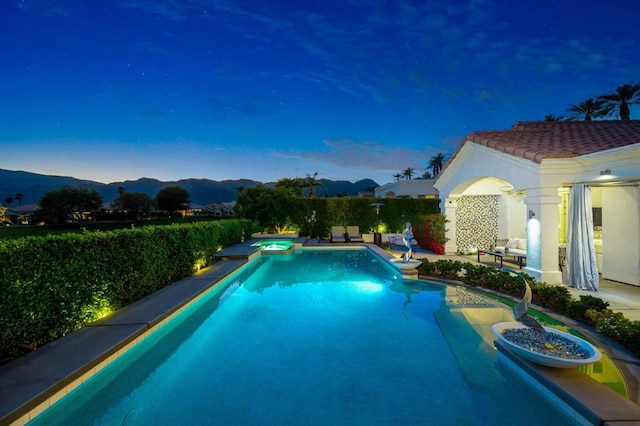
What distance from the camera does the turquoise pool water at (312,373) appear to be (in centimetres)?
345

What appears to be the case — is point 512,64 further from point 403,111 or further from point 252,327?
point 252,327

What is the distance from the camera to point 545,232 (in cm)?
871

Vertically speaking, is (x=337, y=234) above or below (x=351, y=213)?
below

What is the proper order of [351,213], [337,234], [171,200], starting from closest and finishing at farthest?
[337,234] < [351,213] < [171,200]

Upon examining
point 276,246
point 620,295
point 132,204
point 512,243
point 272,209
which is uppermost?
point 132,204

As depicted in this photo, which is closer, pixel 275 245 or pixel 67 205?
pixel 275 245

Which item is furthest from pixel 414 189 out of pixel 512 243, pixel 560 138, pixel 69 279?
pixel 69 279

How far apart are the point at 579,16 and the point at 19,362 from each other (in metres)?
23.7

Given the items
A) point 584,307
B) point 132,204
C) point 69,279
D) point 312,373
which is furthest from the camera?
point 132,204

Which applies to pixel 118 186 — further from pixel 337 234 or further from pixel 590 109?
pixel 590 109

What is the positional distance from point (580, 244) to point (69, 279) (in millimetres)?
11087

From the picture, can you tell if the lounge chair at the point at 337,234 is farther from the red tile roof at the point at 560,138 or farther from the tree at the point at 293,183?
the tree at the point at 293,183

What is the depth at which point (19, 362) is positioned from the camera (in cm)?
379

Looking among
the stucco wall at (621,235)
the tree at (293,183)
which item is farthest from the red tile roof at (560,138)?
the tree at (293,183)
